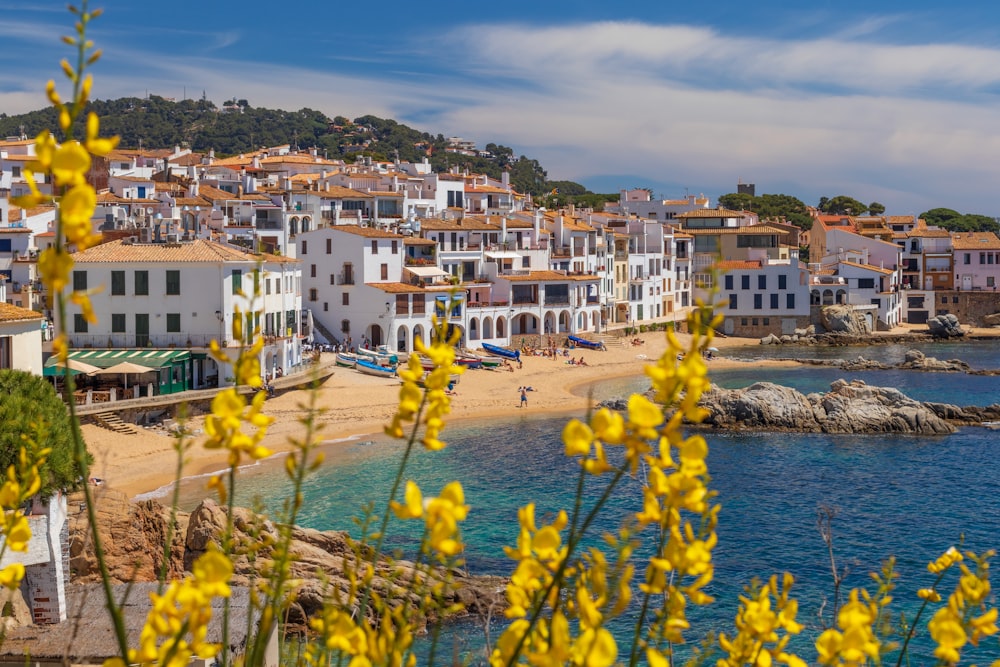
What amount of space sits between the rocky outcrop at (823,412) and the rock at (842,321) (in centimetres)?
3801

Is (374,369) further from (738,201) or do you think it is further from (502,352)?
(738,201)

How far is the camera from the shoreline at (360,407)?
122 feet

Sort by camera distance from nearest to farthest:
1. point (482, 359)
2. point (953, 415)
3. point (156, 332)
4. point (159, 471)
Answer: point (159, 471) < point (156, 332) < point (953, 415) < point (482, 359)

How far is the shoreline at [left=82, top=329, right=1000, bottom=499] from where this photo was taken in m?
37.1

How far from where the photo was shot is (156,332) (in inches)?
1901

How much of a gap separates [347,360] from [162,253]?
1207 cm

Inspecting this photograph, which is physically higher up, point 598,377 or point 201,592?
point 201,592

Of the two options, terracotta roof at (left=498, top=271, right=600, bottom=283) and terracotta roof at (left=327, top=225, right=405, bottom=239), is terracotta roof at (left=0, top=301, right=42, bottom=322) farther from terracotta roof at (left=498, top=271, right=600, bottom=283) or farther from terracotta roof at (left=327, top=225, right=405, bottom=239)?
terracotta roof at (left=498, top=271, right=600, bottom=283)

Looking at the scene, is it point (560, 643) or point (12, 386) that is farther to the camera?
point (12, 386)

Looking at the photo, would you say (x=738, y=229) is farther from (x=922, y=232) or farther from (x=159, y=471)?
(x=159, y=471)

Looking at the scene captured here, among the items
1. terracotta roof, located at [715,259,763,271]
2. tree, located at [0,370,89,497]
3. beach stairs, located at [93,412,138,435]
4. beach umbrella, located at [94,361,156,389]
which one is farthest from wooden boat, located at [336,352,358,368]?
terracotta roof, located at [715,259,763,271]

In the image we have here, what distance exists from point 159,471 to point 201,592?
36.0 metres

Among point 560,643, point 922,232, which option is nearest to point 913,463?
point 560,643

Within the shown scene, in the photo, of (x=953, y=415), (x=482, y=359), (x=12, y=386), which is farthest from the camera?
(x=482, y=359)
